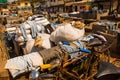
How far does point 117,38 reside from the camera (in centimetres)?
507

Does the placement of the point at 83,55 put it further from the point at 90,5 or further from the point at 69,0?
the point at 69,0

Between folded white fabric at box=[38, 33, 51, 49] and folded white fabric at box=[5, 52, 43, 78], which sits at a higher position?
folded white fabric at box=[38, 33, 51, 49]

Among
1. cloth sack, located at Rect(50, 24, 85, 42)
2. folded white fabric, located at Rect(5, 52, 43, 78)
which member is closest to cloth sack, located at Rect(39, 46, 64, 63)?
folded white fabric, located at Rect(5, 52, 43, 78)

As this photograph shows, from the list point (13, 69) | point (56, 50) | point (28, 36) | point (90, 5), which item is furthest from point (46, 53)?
point (90, 5)

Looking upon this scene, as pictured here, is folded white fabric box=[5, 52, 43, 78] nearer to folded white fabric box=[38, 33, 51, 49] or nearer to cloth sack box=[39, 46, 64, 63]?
cloth sack box=[39, 46, 64, 63]

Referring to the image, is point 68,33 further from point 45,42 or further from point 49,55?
point 49,55

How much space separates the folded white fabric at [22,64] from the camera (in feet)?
11.9

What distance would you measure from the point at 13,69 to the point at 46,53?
95 cm

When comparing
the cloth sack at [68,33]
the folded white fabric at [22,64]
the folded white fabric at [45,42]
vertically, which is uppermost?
the cloth sack at [68,33]

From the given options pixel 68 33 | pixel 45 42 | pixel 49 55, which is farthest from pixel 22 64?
pixel 68 33

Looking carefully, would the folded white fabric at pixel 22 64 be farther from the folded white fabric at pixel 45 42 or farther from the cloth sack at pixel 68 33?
the cloth sack at pixel 68 33

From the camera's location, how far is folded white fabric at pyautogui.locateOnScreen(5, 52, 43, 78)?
3.64 m

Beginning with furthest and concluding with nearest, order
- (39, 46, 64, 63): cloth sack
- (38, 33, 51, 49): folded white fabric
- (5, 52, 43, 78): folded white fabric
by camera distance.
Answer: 1. (38, 33, 51, 49): folded white fabric
2. (39, 46, 64, 63): cloth sack
3. (5, 52, 43, 78): folded white fabric

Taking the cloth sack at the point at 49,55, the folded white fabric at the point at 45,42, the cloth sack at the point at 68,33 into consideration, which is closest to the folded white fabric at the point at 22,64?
the cloth sack at the point at 49,55
